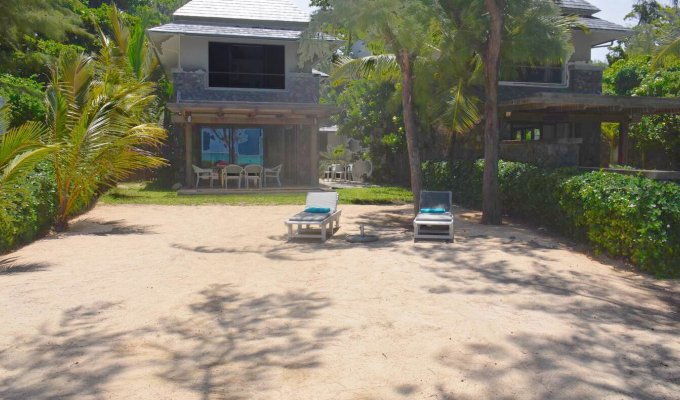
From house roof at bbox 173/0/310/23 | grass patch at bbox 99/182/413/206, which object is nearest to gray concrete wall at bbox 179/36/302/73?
house roof at bbox 173/0/310/23

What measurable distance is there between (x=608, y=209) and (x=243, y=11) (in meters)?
16.5

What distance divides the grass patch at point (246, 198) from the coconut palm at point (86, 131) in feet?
13.4

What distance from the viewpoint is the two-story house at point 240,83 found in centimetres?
2002

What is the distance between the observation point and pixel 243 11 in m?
21.9

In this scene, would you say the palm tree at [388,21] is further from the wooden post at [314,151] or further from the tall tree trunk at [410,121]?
the wooden post at [314,151]

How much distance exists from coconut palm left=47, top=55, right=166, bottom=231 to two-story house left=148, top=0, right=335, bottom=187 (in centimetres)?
621

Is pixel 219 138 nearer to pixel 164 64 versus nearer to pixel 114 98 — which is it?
pixel 164 64

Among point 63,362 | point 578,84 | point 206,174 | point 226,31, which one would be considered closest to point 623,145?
point 578,84

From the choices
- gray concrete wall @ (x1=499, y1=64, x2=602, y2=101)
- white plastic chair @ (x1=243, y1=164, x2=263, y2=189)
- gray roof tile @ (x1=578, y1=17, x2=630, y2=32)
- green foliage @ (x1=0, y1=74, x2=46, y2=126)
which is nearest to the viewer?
green foliage @ (x1=0, y1=74, x2=46, y2=126)

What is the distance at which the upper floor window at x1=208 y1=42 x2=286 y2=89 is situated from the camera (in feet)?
70.2

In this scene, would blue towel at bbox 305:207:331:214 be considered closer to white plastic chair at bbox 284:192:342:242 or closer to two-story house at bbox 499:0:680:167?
white plastic chair at bbox 284:192:342:242

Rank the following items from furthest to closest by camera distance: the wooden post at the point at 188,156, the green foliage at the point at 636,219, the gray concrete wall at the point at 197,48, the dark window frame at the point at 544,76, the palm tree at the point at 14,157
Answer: the dark window frame at the point at 544,76
the gray concrete wall at the point at 197,48
the wooden post at the point at 188,156
the palm tree at the point at 14,157
the green foliage at the point at 636,219

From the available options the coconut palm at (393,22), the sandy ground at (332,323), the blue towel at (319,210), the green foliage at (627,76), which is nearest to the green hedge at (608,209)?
the sandy ground at (332,323)

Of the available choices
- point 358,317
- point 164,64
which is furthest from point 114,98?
point 164,64
